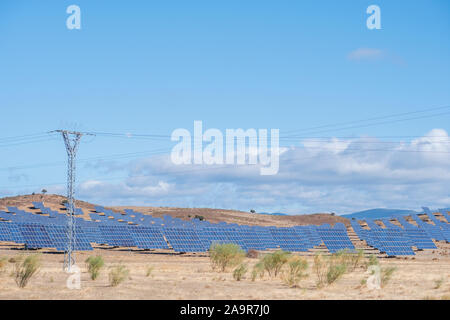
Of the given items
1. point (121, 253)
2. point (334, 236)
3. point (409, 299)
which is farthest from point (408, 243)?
point (409, 299)

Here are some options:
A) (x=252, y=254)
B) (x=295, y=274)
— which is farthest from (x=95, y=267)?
(x=252, y=254)

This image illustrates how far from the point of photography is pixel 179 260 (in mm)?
53656

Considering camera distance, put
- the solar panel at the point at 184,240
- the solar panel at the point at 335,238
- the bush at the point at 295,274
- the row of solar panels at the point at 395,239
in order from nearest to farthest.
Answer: the bush at the point at 295,274
the solar panel at the point at 184,240
the row of solar panels at the point at 395,239
the solar panel at the point at 335,238

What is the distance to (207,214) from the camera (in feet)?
474

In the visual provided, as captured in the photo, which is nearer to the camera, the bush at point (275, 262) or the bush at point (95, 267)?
the bush at point (95, 267)

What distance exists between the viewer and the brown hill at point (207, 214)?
13138 cm

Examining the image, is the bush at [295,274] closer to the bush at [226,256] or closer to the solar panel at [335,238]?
the bush at [226,256]

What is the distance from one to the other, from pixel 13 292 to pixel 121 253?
114 ft

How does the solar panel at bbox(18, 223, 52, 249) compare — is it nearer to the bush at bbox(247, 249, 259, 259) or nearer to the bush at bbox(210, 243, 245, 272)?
the bush at bbox(247, 249, 259, 259)

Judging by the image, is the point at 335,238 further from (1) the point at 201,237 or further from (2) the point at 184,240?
(2) the point at 184,240

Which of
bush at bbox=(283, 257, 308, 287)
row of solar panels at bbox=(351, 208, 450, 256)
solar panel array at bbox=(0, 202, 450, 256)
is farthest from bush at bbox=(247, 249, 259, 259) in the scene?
bush at bbox=(283, 257, 308, 287)

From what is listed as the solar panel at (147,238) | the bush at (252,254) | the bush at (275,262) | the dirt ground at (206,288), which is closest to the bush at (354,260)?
the dirt ground at (206,288)

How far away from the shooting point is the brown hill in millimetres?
131375
